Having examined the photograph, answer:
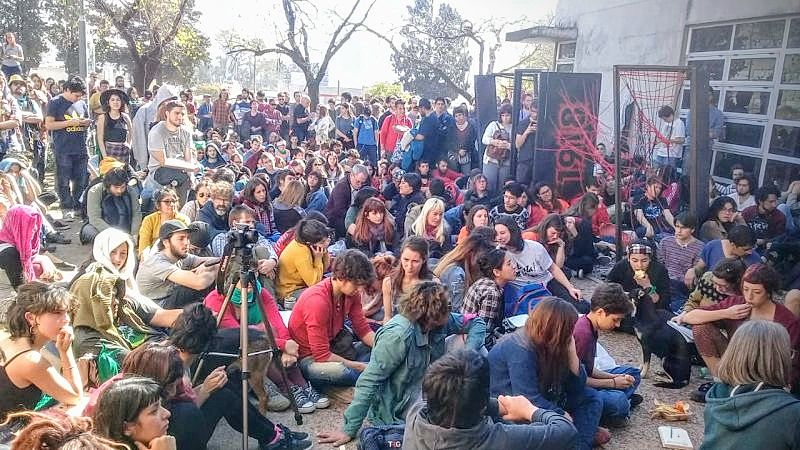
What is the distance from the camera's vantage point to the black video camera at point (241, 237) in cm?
341

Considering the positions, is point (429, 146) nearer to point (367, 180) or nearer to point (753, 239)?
point (367, 180)

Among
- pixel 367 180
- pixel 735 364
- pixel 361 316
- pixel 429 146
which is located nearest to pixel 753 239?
pixel 735 364

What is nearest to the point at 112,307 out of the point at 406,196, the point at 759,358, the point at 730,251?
the point at 759,358

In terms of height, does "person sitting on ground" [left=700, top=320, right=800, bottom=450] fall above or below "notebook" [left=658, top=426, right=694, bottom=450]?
above

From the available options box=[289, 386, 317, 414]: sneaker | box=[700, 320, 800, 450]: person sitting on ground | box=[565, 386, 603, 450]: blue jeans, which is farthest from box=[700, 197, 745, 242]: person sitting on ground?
box=[289, 386, 317, 414]: sneaker

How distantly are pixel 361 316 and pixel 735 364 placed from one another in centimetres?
223

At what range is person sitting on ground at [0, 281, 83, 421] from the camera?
289 centimetres

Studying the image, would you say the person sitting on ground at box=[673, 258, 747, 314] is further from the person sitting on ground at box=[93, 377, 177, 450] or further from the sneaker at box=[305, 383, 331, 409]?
the person sitting on ground at box=[93, 377, 177, 450]

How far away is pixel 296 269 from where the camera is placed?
16.0 feet

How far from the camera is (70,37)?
968 inches

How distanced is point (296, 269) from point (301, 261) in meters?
0.08

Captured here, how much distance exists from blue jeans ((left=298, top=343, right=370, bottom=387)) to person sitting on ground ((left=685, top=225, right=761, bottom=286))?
3.12 meters

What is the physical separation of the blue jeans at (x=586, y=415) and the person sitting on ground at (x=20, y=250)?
376cm

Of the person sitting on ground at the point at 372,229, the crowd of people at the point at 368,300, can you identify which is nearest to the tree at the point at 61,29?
the crowd of people at the point at 368,300
